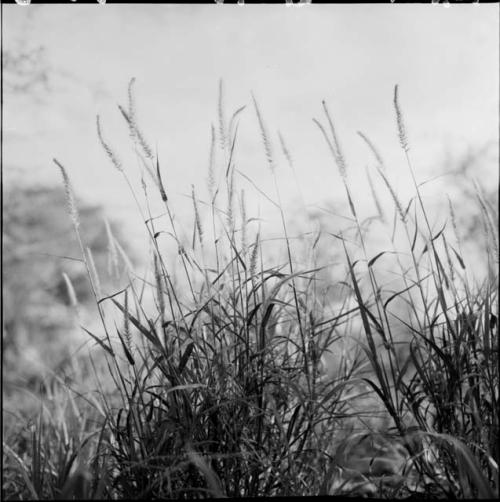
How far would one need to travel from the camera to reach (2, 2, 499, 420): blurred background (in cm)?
174

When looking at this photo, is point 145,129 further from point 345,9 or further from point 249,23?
point 345,9

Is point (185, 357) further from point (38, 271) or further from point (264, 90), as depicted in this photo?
point (38, 271)

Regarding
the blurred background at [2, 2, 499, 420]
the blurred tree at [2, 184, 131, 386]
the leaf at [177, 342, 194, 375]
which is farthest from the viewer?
the blurred tree at [2, 184, 131, 386]

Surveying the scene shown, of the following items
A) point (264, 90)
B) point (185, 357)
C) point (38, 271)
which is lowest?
point (185, 357)

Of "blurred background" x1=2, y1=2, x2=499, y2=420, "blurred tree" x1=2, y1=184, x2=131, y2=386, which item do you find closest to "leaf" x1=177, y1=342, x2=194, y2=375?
"blurred background" x1=2, y1=2, x2=499, y2=420

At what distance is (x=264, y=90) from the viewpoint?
1.84m

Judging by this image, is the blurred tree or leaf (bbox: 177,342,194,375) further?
the blurred tree

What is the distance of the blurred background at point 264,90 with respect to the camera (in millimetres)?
1740

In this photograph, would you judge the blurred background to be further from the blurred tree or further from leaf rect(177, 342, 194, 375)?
leaf rect(177, 342, 194, 375)

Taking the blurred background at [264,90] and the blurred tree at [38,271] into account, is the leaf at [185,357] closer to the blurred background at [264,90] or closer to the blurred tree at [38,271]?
the blurred background at [264,90]

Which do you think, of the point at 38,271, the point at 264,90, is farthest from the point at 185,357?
the point at 38,271

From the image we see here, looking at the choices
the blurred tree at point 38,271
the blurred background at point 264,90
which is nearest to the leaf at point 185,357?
the blurred background at point 264,90

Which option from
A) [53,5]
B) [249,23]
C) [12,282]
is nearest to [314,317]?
[249,23]

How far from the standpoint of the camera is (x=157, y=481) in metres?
0.97
